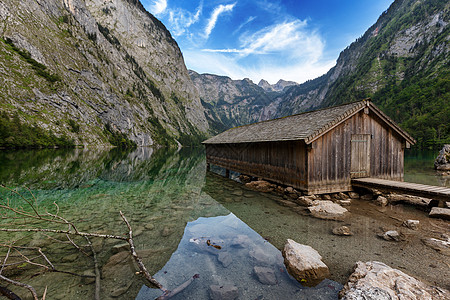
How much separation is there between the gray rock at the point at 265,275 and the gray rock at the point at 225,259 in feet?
2.74

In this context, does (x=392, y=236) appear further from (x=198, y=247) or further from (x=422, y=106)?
(x=422, y=106)

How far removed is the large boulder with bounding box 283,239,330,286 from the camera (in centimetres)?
488

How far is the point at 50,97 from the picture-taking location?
67000 millimetres

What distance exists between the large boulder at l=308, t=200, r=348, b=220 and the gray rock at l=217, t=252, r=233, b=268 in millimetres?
5182

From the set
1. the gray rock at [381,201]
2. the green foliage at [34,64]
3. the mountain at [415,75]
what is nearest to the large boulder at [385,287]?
the gray rock at [381,201]

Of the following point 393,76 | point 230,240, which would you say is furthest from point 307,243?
point 393,76

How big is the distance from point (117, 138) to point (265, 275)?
9709 centimetres

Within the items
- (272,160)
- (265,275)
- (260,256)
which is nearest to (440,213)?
(260,256)

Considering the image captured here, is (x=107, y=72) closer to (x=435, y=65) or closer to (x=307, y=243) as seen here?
(x=307, y=243)

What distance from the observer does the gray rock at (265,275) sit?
4.92 metres

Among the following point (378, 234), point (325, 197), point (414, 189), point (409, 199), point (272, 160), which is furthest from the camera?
point (272, 160)

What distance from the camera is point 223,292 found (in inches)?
179

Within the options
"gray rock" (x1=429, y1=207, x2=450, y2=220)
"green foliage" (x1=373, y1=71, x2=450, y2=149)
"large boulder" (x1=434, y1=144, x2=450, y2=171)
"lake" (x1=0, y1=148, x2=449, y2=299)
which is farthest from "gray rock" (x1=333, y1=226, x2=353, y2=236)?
"green foliage" (x1=373, y1=71, x2=450, y2=149)

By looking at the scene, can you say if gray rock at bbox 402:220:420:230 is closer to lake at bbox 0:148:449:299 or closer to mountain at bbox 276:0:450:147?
lake at bbox 0:148:449:299
